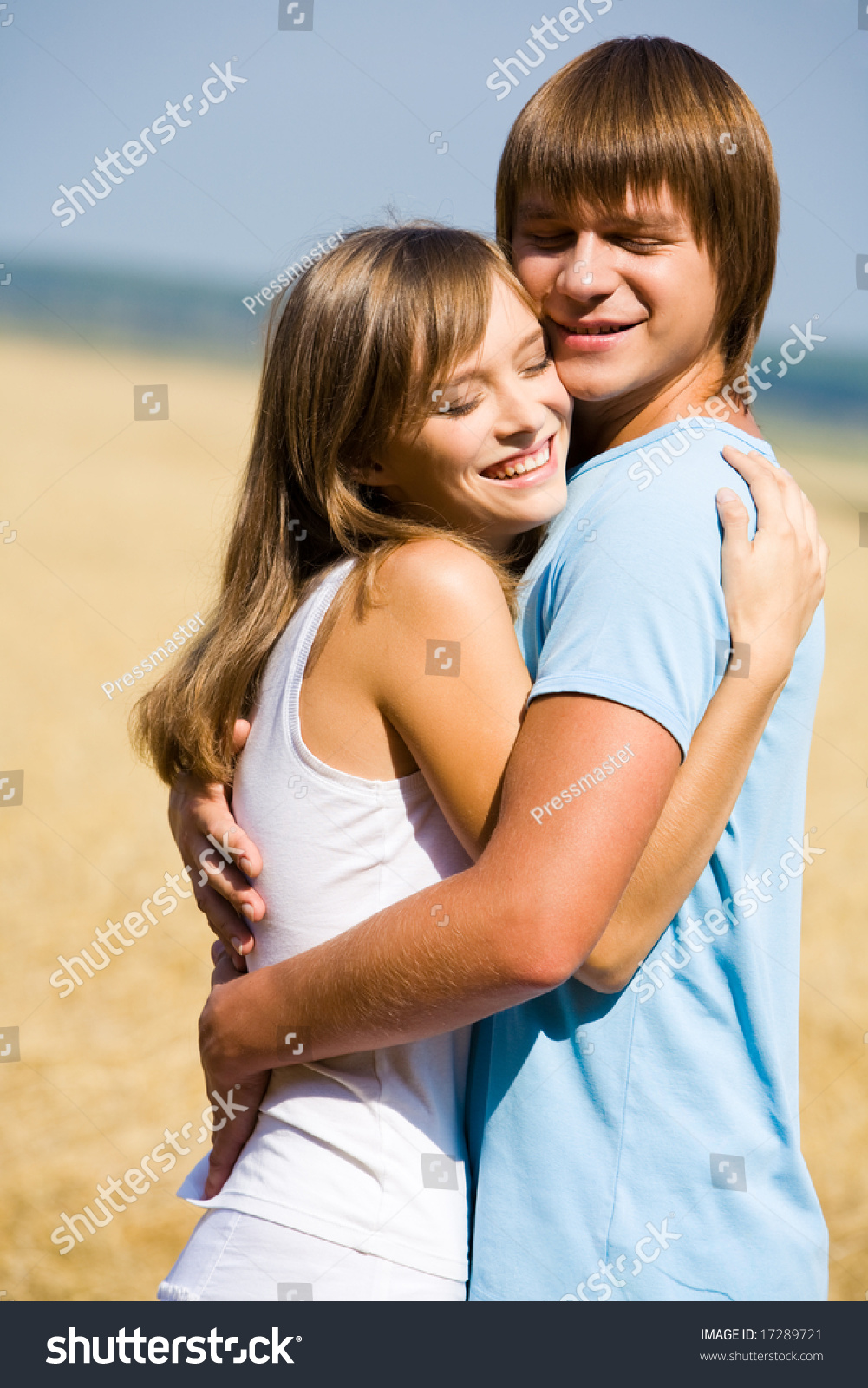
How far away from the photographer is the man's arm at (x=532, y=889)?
4.74ft

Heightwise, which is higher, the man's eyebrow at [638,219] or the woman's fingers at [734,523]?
the man's eyebrow at [638,219]

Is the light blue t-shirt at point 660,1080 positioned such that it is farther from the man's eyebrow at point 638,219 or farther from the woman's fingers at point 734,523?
the man's eyebrow at point 638,219

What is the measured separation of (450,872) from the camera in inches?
68.7

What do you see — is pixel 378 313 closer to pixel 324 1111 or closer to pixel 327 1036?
pixel 327 1036

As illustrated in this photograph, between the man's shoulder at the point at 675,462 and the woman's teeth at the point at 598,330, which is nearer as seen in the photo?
the man's shoulder at the point at 675,462

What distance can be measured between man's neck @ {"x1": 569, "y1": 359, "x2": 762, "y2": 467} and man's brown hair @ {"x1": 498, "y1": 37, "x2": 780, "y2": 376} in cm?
11

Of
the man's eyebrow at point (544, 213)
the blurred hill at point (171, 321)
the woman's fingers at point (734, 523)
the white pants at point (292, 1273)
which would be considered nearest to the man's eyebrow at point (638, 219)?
the man's eyebrow at point (544, 213)

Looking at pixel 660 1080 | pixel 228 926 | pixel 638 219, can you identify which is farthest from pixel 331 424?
pixel 660 1080

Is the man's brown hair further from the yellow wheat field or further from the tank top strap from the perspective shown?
the yellow wheat field

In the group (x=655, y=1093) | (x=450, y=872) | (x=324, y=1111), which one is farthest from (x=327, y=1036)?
(x=655, y=1093)

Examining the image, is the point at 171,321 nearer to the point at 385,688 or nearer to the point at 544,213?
the point at 544,213

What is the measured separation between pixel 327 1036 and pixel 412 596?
0.61 meters

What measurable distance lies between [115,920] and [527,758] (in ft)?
16.5

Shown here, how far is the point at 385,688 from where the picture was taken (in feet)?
5.40
